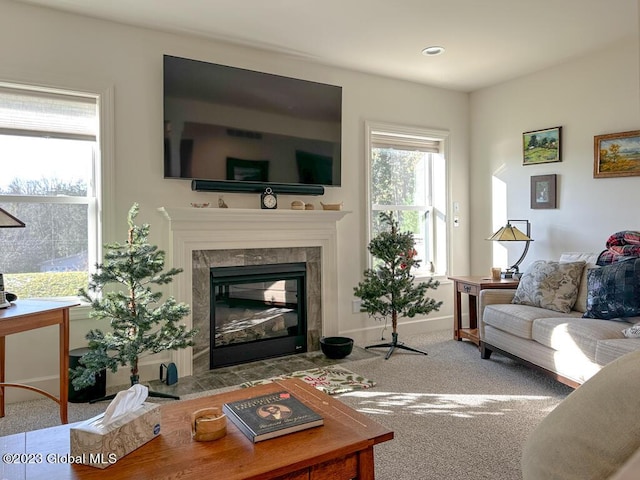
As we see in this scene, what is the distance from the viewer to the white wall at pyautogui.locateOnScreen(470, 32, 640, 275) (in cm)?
381

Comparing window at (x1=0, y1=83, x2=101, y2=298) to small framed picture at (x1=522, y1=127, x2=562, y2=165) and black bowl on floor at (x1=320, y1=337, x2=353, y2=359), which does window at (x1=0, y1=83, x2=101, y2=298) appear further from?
small framed picture at (x1=522, y1=127, x2=562, y2=165)

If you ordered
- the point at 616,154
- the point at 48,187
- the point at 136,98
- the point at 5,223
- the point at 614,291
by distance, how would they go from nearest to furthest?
the point at 5,223 → the point at 614,291 → the point at 48,187 → the point at 136,98 → the point at 616,154

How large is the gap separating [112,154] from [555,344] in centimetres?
341

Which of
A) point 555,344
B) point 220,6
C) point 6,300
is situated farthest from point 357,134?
point 6,300

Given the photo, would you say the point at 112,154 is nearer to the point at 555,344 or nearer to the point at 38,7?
the point at 38,7

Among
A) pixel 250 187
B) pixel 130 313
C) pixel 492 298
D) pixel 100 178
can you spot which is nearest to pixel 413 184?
pixel 492 298

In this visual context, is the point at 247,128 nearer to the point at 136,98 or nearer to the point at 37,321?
the point at 136,98

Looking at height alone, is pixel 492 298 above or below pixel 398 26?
below

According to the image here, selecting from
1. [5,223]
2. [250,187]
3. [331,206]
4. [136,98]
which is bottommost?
[5,223]

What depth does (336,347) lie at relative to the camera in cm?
393

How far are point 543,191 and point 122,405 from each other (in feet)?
13.9

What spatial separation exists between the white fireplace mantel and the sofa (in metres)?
1.38

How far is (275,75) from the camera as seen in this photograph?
3994mm

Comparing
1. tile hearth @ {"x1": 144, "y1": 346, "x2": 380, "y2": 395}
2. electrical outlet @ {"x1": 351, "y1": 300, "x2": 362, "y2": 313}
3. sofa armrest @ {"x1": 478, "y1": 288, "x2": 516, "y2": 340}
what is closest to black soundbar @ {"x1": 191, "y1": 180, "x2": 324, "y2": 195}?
electrical outlet @ {"x1": 351, "y1": 300, "x2": 362, "y2": 313}
